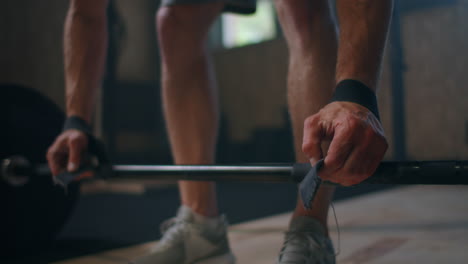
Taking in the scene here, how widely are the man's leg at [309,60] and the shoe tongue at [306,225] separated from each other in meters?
0.03

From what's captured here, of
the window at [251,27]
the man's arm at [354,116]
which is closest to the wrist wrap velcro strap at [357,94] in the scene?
the man's arm at [354,116]

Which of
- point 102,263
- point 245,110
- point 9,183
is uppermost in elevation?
point 9,183

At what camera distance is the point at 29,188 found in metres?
1.34

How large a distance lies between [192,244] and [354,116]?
1.95 ft

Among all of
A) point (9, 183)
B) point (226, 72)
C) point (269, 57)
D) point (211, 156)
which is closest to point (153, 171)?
point (211, 156)

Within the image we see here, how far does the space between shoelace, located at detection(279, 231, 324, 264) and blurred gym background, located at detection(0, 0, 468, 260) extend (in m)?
0.34

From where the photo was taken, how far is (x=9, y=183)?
1.29m

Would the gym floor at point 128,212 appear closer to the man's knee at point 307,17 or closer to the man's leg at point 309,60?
the man's leg at point 309,60

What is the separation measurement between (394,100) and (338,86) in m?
2.22

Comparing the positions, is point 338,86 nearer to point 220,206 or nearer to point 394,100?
point 220,206

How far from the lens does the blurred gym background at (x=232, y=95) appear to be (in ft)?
6.82

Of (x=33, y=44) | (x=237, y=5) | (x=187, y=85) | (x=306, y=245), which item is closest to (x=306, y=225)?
(x=306, y=245)

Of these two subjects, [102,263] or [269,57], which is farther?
[269,57]

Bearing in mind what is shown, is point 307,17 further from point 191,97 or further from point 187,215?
point 187,215
